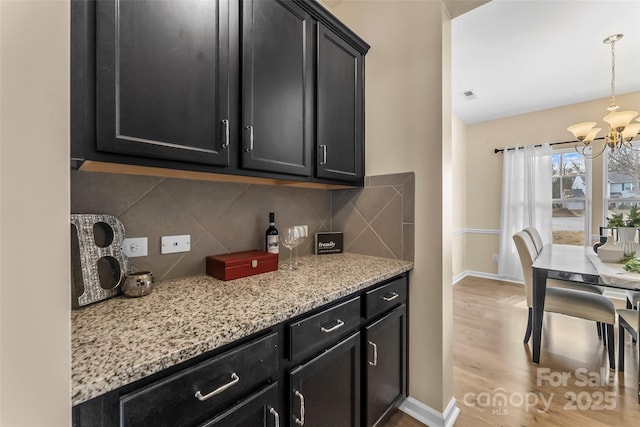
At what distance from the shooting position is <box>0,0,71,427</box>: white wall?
374 mm

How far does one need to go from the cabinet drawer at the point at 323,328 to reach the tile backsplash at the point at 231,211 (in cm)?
65

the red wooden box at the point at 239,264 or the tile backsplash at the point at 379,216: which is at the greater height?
the tile backsplash at the point at 379,216

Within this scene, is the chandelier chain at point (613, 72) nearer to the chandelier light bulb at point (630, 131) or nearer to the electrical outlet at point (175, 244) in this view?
the chandelier light bulb at point (630, 131)

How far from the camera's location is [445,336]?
5.09 feet

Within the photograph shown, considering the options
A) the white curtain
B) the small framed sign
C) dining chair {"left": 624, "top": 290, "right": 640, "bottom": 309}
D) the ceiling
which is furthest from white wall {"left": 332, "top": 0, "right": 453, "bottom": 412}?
the white curtain

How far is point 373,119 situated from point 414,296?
48.0 inches

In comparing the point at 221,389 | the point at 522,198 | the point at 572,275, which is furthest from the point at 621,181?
the point at 221,389

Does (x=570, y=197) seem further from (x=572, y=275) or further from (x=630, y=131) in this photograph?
(x=572, y=275)

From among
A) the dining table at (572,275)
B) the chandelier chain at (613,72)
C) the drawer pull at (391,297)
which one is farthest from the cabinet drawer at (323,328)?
the chandelier chain at (613,72)

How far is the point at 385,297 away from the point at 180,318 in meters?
1.00

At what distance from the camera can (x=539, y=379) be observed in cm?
194

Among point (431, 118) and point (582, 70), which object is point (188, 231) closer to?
point (431, 118)

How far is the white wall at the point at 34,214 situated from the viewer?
374 millimetres

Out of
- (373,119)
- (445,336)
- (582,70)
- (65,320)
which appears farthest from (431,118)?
(582,70)
